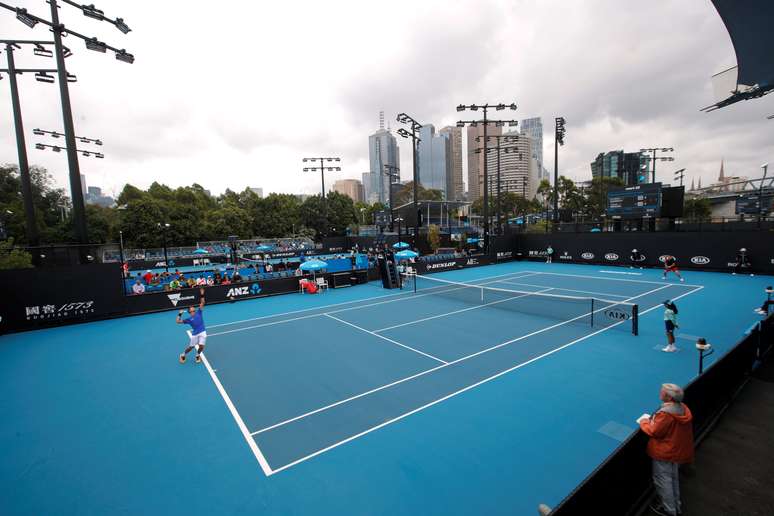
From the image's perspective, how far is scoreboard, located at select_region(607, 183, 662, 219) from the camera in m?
26.2

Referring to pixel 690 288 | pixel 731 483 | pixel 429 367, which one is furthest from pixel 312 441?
pixel 690 288

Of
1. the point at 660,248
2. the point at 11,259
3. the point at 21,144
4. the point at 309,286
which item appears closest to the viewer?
the point at 21,144

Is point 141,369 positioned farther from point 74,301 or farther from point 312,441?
point 74,301

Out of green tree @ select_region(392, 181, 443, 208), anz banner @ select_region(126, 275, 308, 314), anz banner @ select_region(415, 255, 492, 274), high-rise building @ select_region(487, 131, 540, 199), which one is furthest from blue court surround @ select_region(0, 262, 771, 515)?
green tree @ select_region(392, 181, 443, 208)

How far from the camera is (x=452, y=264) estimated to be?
105 ft

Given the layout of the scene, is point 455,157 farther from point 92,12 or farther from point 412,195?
point 92,12

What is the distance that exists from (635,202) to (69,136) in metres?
36.1

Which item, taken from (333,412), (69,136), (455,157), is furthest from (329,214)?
(455,157)

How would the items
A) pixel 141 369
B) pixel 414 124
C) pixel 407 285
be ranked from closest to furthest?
pixel 141 369 → pixel 407 285 → pixel 414 124

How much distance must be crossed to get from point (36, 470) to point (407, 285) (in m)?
20.1

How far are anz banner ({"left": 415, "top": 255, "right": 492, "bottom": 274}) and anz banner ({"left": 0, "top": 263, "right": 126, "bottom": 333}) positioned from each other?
20409 mm

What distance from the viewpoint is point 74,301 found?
650 inches

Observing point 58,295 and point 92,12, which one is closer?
point 92,12

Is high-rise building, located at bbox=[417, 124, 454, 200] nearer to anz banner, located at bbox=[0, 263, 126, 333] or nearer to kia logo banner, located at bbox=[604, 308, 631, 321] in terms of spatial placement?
kia logo banner, located at bbox=[604, 308, 631, 321]
